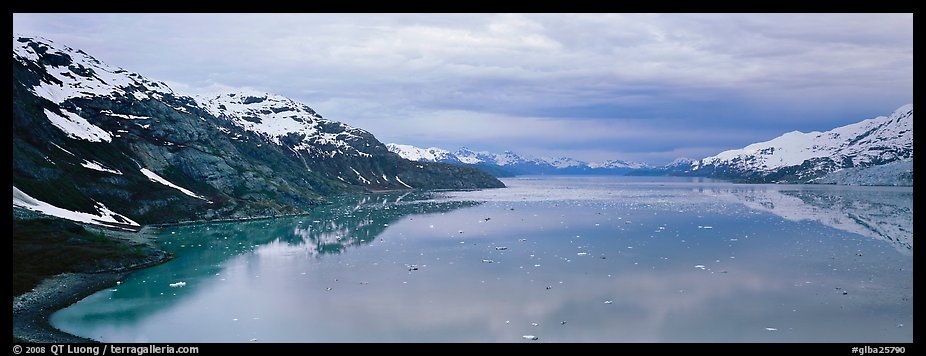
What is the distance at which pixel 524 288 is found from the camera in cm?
4809

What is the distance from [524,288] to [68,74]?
522 ft

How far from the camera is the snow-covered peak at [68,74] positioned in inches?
5517

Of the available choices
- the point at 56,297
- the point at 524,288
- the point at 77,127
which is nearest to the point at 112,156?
the point at 77,127

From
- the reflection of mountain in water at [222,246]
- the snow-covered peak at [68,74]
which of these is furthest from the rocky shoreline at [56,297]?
the snow-covered peak at [68,74]

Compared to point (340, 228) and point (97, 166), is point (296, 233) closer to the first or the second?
point (340, 228)

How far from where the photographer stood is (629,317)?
128 feet

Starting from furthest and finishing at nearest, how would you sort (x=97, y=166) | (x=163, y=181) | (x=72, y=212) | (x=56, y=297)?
1. (x=163, y=181)
2. (x=97, y=166)
3. (x=72, y=212)
4. (x=56, y=297)

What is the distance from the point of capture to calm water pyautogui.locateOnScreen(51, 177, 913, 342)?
120 feet

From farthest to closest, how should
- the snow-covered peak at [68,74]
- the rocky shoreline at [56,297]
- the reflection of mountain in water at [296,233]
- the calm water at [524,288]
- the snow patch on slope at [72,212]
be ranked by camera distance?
the snow-covered peak at [68,74] < the reflection of mountain in water at [296,233] < the snow patch on slope at [72,212] < the calm water at [524,288] < the rocky shoreline at [56,297]

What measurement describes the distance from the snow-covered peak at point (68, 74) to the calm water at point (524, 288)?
3077 inches

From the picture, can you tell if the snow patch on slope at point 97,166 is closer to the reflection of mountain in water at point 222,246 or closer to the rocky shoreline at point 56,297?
the reflection of mountain in water at point 222,246

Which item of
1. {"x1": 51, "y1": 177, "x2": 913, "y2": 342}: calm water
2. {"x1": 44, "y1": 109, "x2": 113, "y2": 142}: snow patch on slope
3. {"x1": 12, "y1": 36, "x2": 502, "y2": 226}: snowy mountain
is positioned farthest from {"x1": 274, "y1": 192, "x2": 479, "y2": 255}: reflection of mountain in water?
{"x1": 44, "y1": 109, "x2": 113, "y2": 142}: snow patch on slope
